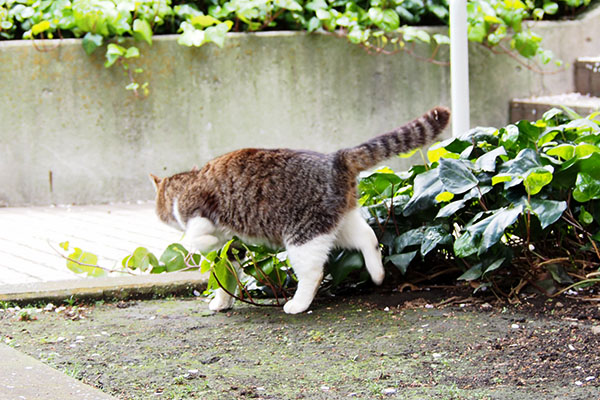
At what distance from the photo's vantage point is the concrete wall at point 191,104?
7.56 m

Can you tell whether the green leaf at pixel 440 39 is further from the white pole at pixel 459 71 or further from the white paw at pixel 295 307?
the white paw at pixel 295 307

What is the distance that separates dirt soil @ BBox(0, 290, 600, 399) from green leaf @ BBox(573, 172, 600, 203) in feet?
1.56

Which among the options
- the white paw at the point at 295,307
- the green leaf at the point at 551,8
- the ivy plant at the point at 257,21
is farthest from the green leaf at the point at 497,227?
the green leaf at the point at 551,8

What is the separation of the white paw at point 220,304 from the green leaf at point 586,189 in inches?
66.1

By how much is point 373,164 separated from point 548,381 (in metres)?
1.50

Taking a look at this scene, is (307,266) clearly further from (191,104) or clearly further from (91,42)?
(91,42)

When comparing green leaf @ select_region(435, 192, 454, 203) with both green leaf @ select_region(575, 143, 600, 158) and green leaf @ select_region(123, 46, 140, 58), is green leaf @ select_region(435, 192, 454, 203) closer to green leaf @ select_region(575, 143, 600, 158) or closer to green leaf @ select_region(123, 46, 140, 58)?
green leaf @ select_region(575, 143, 600, 158)

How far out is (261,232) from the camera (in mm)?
4148

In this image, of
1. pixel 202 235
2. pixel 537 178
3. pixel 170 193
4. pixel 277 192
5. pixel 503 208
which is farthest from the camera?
pixel 170 193

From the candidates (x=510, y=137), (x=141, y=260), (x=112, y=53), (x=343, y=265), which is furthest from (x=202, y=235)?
(x=112, y=53)

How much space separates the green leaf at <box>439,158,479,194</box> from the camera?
386 cm

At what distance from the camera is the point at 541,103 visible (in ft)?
26.4

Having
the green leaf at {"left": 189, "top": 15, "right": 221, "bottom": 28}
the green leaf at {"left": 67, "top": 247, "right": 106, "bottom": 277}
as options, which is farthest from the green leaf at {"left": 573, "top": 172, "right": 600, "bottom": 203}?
the green leaf at {"left": 189, "top": 15, "right": 221, "bottom": 28}

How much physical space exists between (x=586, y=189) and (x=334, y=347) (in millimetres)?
1283
